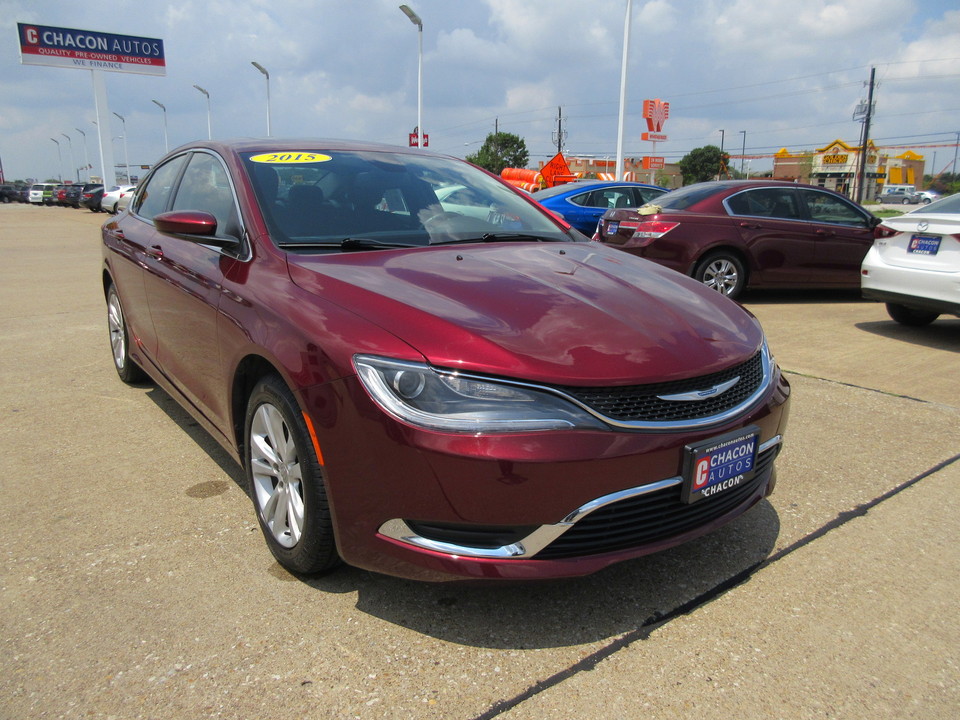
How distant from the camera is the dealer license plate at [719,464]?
7.27 feet

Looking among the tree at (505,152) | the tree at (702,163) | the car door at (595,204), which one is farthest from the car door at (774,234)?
the tree at (702,163)

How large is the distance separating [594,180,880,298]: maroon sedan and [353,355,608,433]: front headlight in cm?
641

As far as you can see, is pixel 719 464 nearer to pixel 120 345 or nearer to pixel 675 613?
pixel 675 613

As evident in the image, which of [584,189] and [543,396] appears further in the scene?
[584,189]

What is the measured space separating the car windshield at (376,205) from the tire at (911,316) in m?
4.97

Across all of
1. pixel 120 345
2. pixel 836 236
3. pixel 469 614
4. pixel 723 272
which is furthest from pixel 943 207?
pixel 120 345

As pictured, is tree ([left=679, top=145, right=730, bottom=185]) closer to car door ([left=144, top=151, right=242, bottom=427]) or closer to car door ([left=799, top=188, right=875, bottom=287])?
car door ([left=799, top=188, right=875, bottom=287])

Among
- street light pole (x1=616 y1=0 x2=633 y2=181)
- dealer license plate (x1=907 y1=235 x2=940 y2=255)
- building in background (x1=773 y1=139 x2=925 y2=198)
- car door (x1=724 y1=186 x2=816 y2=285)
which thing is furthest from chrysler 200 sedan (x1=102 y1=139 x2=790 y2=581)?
building in background (x1=773 y1=139 x2=925 y2=198)

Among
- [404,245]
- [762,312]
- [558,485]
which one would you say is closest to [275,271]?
[404,245]

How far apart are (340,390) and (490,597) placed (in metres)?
0.92

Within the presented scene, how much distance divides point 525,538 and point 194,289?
1955 millimetres

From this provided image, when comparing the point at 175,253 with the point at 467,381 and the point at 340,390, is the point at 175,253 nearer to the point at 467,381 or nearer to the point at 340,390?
the point at 340,390

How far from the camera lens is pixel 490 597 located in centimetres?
253

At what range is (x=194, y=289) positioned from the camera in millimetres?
3217
